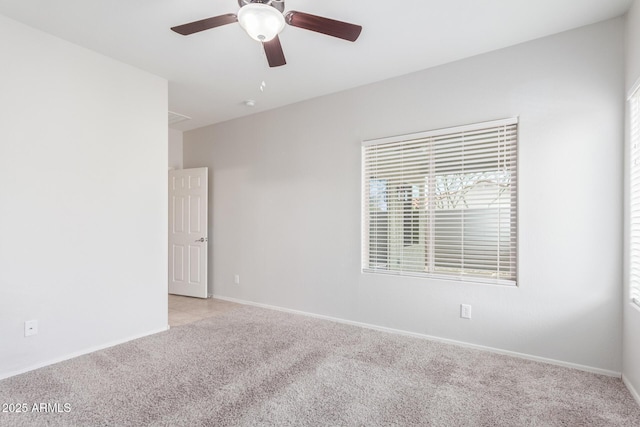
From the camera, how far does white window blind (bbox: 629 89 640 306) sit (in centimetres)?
220

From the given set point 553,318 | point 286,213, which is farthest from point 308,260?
point 553,318

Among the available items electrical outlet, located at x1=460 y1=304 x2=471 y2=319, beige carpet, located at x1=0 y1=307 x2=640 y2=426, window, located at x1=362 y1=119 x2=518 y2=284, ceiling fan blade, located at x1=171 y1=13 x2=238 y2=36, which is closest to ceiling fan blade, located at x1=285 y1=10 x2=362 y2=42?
ceiling fan blade, located at x1=171 y1=13 x2=238 y2=36

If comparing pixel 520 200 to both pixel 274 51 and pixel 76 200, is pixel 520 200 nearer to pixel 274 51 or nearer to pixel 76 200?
A: pixel 274 51

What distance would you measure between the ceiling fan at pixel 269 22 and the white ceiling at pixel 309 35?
377mm

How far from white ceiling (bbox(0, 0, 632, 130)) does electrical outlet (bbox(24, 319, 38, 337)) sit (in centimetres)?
228

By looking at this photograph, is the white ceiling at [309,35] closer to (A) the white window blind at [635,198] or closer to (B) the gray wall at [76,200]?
(B) the gray wall at [76,200]

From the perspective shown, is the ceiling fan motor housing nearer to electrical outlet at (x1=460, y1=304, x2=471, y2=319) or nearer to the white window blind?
the white window blind

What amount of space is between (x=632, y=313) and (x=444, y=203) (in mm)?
1524

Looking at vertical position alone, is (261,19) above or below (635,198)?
above

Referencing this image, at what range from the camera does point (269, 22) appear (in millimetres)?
1815

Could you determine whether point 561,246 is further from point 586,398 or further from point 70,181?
point 70,181

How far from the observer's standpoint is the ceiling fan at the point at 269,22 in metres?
1.78

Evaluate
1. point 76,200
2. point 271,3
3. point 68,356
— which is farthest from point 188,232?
point 271,3

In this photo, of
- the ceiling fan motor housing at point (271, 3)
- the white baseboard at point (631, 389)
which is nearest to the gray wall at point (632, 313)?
the white baseboard at point (631, 389)
